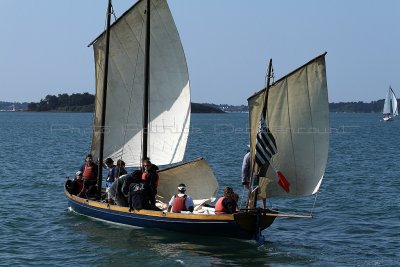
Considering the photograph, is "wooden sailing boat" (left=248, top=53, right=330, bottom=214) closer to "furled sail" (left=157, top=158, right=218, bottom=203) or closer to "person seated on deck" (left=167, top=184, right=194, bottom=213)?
"person seated on deck" (left=167, top=184, right=194, bottom=213)

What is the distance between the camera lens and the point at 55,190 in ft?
143

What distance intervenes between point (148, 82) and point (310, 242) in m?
9.50

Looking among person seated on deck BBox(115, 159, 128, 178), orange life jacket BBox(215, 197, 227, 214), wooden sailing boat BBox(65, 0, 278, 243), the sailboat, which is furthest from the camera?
wooden sailing boat BBox(65, 0, 278, 243)

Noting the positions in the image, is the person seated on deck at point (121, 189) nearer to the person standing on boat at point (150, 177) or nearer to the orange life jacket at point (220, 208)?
the person standing on boat at point (150, 177)

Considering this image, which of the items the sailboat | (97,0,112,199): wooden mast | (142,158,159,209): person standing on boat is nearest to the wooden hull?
the sailboat

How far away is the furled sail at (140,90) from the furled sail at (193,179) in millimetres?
1310

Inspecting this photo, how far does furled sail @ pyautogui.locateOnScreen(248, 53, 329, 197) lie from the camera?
2547 centimetres

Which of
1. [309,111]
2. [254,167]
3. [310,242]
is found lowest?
[310,242]

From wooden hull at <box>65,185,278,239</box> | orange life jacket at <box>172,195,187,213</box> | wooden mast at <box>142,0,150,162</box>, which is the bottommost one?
wooden hull at <box>65,185,278,239</box>

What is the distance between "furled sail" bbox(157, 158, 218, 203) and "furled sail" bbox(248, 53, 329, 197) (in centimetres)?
497

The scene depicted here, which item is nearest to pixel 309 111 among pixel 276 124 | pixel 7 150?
pixel 276 124

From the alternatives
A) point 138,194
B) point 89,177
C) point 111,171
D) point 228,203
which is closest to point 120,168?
point 111,171

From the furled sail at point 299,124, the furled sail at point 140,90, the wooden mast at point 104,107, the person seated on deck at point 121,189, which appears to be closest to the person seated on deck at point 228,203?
the furled sail at point 299,124

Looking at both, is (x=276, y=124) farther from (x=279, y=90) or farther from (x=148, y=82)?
(x=148, y=82)
